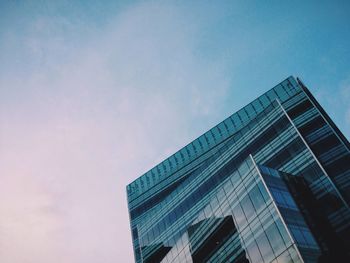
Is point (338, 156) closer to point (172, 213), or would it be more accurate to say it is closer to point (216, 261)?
point (216, 261)

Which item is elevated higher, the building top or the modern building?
the building top

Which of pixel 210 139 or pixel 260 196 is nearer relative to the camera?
pixel 260 196

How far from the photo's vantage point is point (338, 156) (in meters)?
40.0

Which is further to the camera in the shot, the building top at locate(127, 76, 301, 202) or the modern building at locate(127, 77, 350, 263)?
the building top at locate(127, 76, 301, 202)

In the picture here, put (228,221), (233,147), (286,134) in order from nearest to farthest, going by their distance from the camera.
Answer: (228,221) → (286,134) → (233,147)

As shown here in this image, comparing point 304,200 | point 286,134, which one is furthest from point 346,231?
point 286,134

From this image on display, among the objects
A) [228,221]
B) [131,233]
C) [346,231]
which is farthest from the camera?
[131,233]

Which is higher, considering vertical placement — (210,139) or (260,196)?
(210,139)

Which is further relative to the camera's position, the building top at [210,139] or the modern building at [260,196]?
the building top at [210,139]

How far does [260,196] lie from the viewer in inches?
1330

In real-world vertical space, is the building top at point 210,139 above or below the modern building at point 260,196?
above

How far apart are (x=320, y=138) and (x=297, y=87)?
62.3ft

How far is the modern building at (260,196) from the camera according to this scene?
3109 cm

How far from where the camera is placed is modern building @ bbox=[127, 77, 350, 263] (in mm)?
31094
